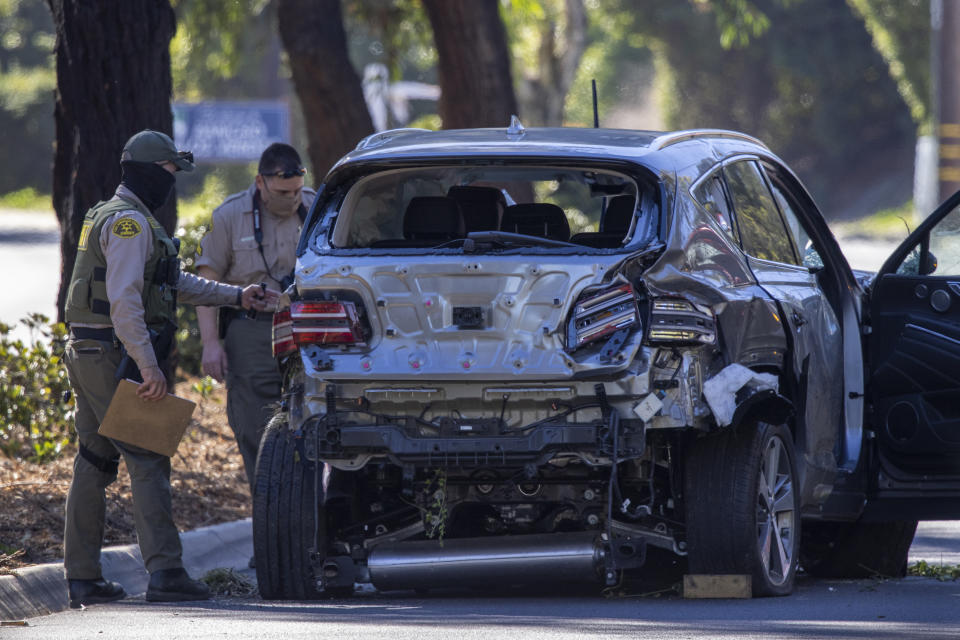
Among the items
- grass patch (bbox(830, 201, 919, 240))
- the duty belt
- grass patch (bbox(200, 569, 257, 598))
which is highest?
the duty belt

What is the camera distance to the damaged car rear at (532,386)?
6137mm

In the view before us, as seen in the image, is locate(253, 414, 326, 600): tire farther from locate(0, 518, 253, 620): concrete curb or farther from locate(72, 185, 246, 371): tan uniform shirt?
locate(0, 518, 253, 620): concrete curb

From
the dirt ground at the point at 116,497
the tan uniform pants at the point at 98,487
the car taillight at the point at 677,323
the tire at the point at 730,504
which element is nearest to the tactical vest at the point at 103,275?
the tan uniform pants at the point at 98,487

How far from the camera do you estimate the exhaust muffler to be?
6.38m

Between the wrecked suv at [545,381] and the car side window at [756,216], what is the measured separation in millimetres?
18

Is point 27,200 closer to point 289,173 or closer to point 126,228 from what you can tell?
point 289,173

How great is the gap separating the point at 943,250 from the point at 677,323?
199 cm

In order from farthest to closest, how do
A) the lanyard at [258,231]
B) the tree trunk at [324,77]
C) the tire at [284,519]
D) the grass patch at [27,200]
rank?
the grass patch at [27,200] → the tree trunk at [324,77] → the lanyard at [258,231] → the tire at [284,519]

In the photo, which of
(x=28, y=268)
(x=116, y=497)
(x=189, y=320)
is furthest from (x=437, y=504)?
(x=28, y=268)

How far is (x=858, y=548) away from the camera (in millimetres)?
8086

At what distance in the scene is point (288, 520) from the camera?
6.59 metres

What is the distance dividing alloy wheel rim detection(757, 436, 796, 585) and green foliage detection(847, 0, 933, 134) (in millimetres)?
33395

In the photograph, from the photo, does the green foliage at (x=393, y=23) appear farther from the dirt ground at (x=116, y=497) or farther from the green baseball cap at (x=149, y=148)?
the green baseball cap at (x=149, y=148)

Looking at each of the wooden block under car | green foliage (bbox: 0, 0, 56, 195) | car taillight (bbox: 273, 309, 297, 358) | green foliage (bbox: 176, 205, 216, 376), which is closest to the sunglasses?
car taillight (bbox: 273, 309, 297, 358)
